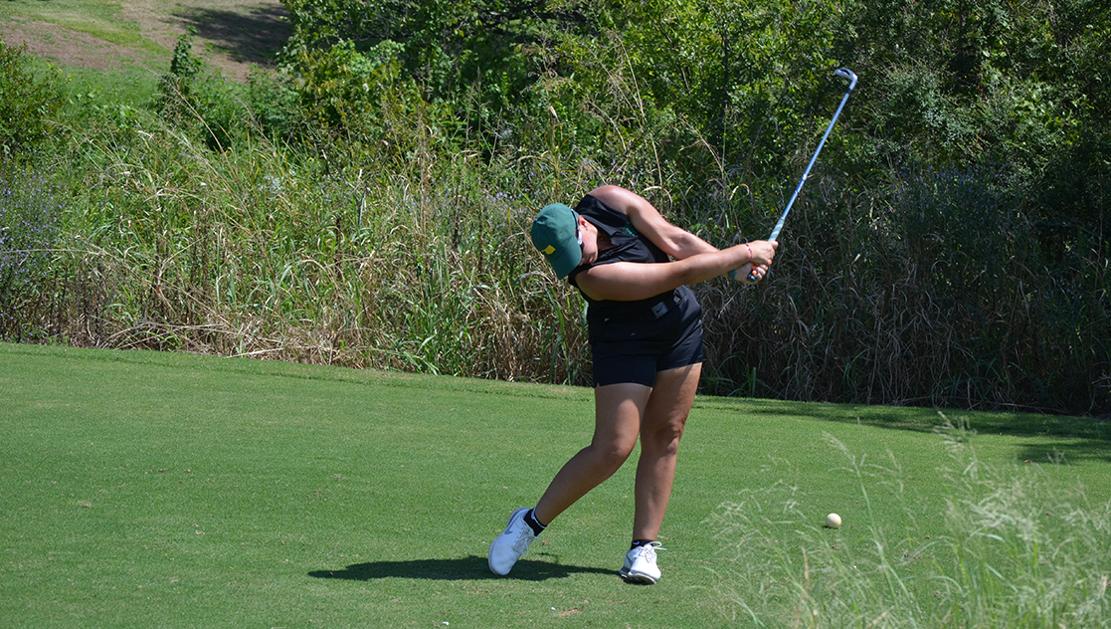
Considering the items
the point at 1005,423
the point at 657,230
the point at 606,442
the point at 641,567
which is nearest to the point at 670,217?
the point at 1005,423

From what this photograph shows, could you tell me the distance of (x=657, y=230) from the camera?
5371mm

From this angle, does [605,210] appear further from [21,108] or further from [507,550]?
[21,108]

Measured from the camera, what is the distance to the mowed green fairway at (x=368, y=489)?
4973 millimetres

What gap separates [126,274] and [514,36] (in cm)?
1541

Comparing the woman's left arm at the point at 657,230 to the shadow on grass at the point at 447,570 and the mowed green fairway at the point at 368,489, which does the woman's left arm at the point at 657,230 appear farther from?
the shadow on grass at the point at 447,570

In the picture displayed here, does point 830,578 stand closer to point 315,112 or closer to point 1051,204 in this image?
point 1051,204

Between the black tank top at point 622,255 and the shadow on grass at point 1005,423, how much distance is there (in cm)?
387

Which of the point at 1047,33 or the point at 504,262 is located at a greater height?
the point at 1047,33

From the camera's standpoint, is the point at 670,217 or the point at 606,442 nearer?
the point at 606,442

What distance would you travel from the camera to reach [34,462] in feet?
23.5

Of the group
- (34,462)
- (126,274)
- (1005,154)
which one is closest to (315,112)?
(126,274)

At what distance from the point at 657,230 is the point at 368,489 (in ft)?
7.64

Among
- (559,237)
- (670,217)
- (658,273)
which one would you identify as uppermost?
(559,237)

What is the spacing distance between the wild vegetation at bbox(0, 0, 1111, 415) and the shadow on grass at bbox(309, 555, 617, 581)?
6.44 m
